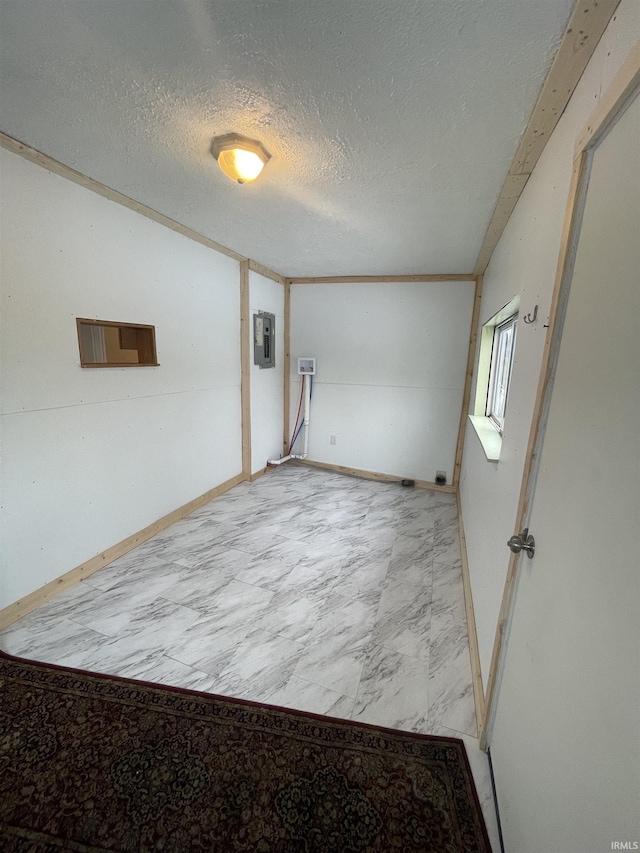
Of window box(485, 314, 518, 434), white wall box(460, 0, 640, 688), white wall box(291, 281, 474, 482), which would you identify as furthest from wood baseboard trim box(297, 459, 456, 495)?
white wall box(460, 0, 640, 688)

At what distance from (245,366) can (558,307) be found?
125 inches

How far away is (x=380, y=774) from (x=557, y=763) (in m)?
0.77

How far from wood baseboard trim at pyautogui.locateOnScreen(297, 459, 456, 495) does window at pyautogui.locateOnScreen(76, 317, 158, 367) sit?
102 inches

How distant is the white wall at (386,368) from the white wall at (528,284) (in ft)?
6.04

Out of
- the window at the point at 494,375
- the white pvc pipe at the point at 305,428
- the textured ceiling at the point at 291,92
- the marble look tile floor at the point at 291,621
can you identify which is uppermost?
the textured ceiling at the point at 291,92

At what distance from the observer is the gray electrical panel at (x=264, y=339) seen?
389cm

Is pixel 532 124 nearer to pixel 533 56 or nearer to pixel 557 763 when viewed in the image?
pixel 533 56

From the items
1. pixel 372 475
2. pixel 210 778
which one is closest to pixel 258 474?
pixel 372 475

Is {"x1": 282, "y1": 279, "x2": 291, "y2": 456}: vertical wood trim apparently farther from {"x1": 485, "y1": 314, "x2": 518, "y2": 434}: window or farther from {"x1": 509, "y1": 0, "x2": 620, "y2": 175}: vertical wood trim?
{"x1": 509, "y1": 0, "x2": 620, "y2": 175}: vertical wood trim

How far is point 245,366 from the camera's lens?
3.75m

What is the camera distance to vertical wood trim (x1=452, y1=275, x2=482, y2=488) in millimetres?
3652

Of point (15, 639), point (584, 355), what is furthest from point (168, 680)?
point (584, 355)

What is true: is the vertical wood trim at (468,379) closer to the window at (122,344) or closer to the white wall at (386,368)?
the white wall at (386,368)

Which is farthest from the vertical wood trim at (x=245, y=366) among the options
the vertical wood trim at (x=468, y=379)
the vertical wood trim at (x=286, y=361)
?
the vertical wood trim at (x=468, y=379)
